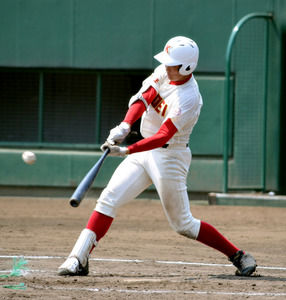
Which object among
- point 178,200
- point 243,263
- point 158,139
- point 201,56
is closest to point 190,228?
point 178,200

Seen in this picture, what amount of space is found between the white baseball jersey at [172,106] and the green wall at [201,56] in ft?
22.0

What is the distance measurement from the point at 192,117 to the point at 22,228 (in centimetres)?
410

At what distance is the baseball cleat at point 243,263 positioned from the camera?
21.7 ft

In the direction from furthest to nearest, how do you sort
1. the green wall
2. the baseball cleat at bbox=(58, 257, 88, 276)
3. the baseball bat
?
the green wall < the baseball cleat at bbox=(58, 257, 88, 276) < the baseball bat

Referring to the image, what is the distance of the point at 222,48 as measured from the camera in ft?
43.5

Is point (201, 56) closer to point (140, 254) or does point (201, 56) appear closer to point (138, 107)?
point (140, 254)

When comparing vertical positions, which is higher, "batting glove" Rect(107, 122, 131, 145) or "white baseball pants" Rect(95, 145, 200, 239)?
"batting glove" Rect(107, 122, 131, 145)

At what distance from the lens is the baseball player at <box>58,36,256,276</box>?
6.25 m

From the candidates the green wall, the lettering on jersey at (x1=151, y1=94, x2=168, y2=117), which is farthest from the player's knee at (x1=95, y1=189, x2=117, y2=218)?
the green wall

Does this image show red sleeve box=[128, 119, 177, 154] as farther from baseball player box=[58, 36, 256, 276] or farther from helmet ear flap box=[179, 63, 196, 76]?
helmet ear flap box=[179, 63, 196, 76]

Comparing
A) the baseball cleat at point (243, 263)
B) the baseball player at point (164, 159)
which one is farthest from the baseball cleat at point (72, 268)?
the baseball cleat at point (243, 263)

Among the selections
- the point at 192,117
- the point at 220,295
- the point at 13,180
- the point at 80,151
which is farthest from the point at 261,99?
the point at 220,295

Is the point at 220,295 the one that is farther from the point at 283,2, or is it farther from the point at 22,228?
the point at 283,2

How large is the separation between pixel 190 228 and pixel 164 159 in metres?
0.64
